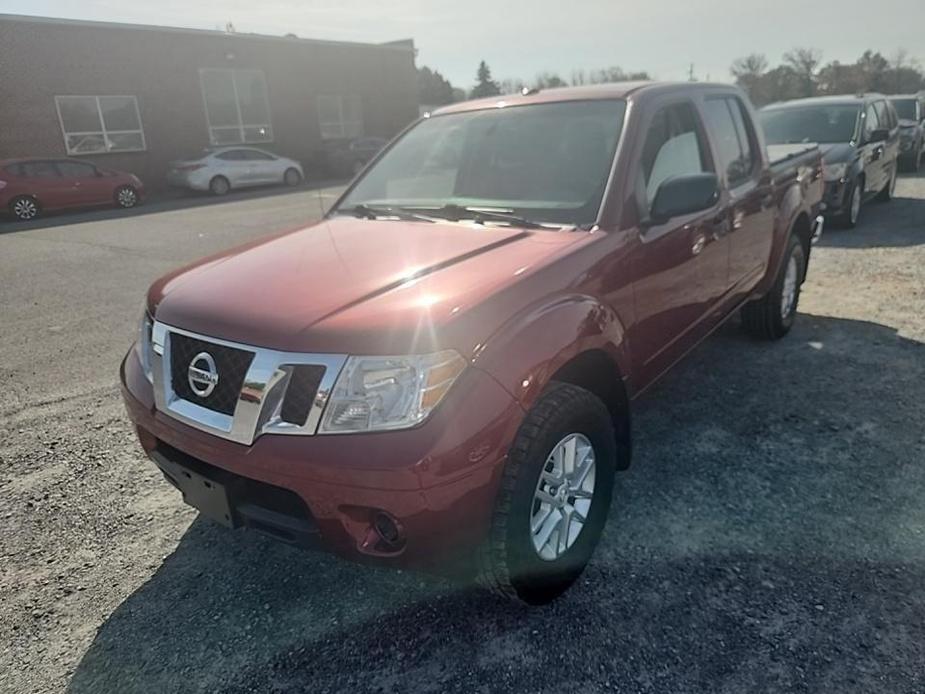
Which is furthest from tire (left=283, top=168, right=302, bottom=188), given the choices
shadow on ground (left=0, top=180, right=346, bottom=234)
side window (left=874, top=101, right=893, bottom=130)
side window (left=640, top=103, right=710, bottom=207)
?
side window (left=640, top=103, right=710, bottom=207)

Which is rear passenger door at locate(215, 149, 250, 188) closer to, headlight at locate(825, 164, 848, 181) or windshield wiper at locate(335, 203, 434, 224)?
headlight at locate(825, 164, 848, 181)

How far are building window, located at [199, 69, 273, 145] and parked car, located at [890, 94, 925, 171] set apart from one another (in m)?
21.4

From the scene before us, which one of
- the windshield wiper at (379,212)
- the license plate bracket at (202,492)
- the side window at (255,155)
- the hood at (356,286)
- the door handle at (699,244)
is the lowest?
the license plate bracket at (202,492)

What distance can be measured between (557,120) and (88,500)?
3092 millimetres

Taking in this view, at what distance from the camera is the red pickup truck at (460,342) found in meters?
1.98

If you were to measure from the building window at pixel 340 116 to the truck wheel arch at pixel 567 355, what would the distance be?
27.9 m

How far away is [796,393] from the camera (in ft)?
13.9

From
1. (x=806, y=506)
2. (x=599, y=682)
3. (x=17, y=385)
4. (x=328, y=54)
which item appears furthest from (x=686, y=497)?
(x=328, y=54)

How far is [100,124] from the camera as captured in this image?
2133 centimetres

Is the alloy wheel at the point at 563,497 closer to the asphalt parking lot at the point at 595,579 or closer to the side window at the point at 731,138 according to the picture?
the asphalt parking lot at the point at 595,579

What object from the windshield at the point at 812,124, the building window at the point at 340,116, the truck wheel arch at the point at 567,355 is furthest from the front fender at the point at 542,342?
the building window at the point at 340,116

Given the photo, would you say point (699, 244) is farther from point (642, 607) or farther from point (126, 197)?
point (126, 197)

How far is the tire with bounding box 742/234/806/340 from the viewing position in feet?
16.2

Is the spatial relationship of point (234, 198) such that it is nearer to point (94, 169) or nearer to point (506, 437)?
point (94, 169)
